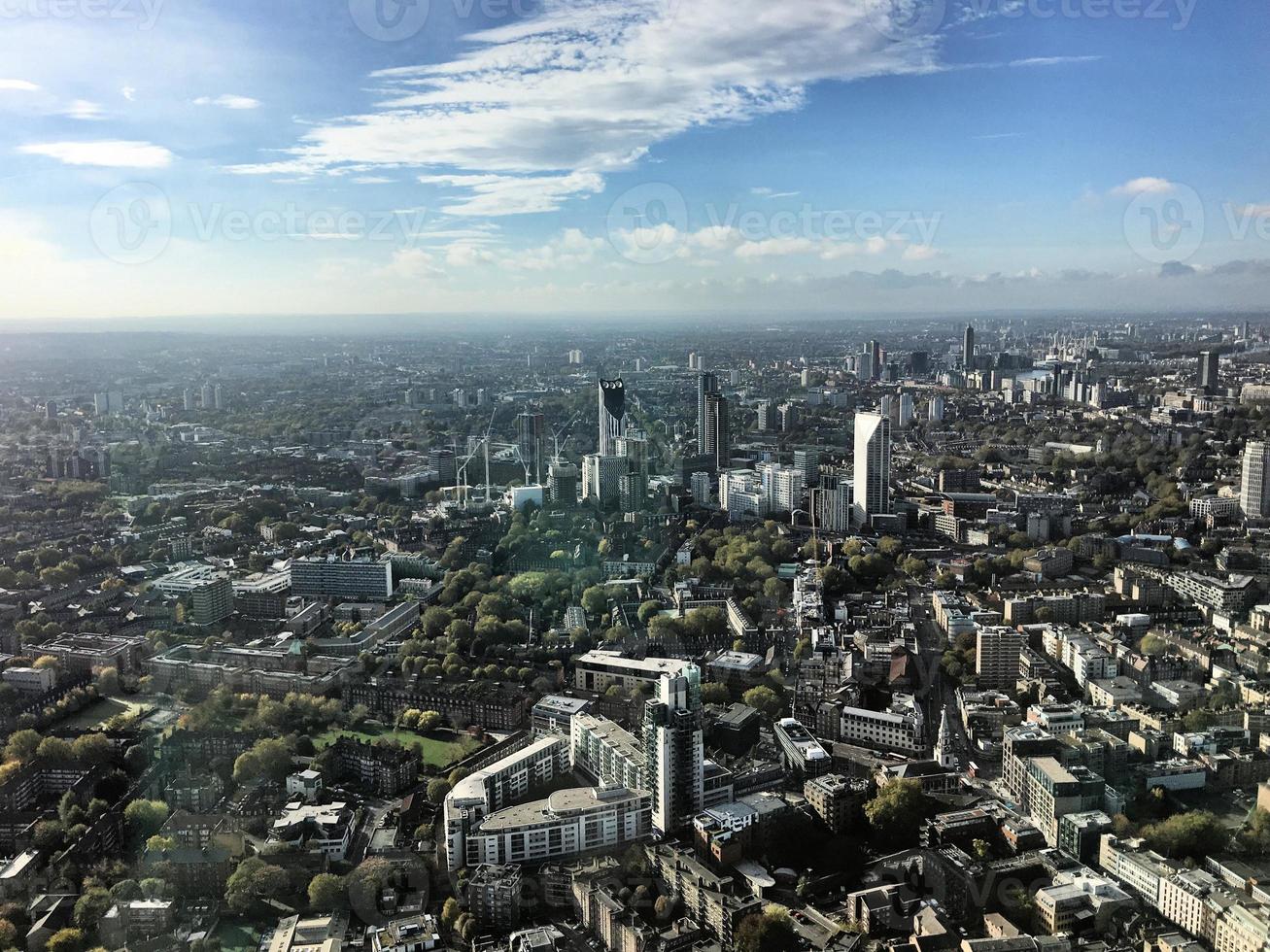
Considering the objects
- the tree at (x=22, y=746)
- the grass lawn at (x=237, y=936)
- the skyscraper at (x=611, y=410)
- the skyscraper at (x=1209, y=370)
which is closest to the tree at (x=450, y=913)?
the grass lawn at (x=237, y=936)

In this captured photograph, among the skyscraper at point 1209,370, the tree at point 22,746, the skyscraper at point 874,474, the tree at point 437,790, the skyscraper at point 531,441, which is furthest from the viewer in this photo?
the skyscraper at point 1209,370

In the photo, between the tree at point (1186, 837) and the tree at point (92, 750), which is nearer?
the tree at point (1186, 837)

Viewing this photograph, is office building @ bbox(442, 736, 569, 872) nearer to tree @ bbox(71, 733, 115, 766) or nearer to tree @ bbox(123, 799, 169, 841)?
tree @ bbox(123, 799, 169, 841)

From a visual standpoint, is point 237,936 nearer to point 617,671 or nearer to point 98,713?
point 98,713

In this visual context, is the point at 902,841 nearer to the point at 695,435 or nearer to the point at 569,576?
the point at 569,576

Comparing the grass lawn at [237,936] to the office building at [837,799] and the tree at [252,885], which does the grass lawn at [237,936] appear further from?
the office building at [837,799]

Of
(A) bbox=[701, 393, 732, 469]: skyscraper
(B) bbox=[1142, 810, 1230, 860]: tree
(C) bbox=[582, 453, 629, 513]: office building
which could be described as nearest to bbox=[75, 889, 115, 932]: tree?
(B) bbox=[1142, 810, 1230, 860]: tree

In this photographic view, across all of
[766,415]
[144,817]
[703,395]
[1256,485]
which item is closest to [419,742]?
[144,817]
